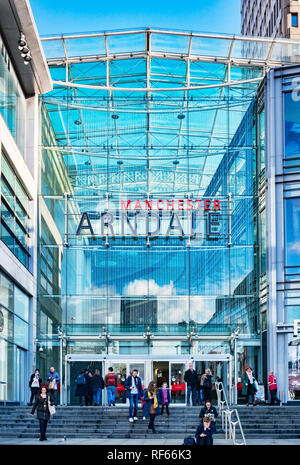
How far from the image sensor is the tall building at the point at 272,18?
7006 cm

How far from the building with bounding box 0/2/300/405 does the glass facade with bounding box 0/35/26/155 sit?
132cm

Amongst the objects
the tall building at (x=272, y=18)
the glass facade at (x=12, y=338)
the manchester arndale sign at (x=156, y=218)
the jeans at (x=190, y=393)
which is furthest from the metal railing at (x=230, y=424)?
the tall building at (x=272, y=18)

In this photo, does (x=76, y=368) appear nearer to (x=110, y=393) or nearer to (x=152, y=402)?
(x=110, y=393)

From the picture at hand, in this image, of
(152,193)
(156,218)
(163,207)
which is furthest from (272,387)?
(152,193)

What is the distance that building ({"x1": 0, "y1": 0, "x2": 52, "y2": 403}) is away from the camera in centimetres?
2727

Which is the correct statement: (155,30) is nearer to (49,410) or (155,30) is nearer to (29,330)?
(29,330)

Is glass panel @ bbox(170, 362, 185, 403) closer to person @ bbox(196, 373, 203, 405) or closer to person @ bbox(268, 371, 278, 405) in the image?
person @ bbox(196, 373, 203, 405)

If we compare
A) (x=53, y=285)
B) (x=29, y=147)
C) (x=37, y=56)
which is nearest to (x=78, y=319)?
(x=53, y=285)

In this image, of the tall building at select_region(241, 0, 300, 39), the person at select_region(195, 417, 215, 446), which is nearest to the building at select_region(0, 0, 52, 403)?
the person at select_region(195, 417, 215, 446)

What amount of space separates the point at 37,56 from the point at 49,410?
688 inches

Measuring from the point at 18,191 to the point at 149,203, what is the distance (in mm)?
6648

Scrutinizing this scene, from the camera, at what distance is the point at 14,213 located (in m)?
29.5

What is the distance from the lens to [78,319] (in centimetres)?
3344

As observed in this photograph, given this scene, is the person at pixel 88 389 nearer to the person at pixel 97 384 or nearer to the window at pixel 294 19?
the person at pixel 97 384
